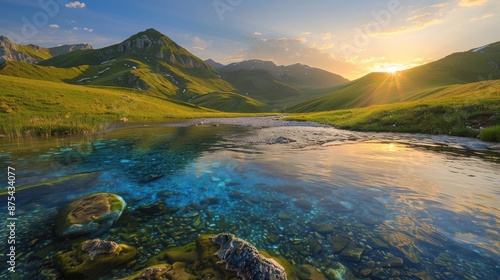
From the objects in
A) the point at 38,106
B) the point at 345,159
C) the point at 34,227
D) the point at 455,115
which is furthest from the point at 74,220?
the point at 38,106

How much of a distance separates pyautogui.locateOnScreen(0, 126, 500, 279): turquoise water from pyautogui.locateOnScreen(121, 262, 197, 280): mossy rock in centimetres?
100

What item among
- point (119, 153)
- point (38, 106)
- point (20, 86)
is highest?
point (20, 86)

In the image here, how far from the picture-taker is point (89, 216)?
29.6 feet

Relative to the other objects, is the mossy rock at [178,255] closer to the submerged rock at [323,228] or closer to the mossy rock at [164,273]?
the mossy rock at [164,273]

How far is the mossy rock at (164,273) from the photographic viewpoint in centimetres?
564

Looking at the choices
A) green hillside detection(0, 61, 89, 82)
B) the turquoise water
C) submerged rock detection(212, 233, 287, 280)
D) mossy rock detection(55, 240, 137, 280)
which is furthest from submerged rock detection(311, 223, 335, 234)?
green hillside detection(0, 61, 89, 82)

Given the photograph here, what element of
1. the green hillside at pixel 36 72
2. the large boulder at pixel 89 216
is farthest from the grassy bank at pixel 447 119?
the green hillside at pixel 36 72

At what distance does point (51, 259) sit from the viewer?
22.6 feet

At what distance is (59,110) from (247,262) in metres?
68.7

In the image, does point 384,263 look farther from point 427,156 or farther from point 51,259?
point 427,156

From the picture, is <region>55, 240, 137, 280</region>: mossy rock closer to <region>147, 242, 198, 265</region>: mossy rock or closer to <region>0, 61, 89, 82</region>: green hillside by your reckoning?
<region>147, 242, 198, 265</region>: mossy rock

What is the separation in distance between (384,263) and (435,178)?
10.6m

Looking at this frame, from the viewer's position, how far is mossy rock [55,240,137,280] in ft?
20.1

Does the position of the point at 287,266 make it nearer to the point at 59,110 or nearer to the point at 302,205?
the point at 302,205
